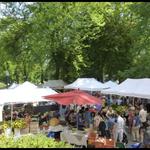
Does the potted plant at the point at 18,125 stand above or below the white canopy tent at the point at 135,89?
below

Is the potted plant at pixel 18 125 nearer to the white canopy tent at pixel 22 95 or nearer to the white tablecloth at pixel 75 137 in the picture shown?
the white canopy tent at pixel 22 95

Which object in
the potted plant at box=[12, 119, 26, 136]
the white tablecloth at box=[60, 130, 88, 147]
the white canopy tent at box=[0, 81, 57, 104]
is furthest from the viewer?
the white canopy tent at box=[0, 81, 57, 104]

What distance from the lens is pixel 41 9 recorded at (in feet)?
132

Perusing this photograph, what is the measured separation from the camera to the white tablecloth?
17.1 meters

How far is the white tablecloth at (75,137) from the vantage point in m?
17.1

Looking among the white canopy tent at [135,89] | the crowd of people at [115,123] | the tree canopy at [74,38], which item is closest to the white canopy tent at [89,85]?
the tree canopy at [74,38]

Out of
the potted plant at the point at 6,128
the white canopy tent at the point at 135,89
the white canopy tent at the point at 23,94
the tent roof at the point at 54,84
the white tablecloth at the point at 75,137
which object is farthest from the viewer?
the tent roof at the point at 54,84

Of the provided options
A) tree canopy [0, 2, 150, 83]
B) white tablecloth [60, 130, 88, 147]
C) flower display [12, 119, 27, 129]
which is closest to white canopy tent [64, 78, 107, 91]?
tree canopy [0, 2, 150, 83]

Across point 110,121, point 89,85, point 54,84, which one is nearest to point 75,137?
point 110,121

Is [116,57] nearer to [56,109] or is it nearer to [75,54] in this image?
[75,54]

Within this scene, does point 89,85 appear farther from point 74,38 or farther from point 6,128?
point 6,128

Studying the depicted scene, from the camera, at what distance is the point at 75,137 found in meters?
17.5

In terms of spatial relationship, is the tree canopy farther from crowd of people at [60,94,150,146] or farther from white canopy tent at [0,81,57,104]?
white canopy tent at [0,81,57,104]

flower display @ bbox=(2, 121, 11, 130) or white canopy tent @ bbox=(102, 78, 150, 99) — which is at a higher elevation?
white canopy tent @ bbox=(102, 78, 150, 99)
